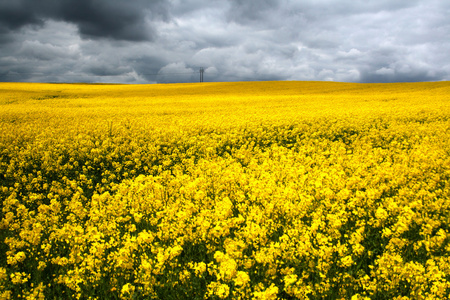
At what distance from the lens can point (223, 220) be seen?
4164 millimetres

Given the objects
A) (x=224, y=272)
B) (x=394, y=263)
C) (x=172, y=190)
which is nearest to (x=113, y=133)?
(x=172, y=190)

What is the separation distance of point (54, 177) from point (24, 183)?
2.58 ft

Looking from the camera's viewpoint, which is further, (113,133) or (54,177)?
(113,133)

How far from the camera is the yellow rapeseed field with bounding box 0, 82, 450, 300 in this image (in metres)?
3.20

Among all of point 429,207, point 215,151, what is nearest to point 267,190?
point 429,207

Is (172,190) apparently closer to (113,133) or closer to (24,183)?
(24,183)

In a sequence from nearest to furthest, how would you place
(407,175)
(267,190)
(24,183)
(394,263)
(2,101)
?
(394,263) → (267,190) → (407,175) → (24,183) → (2,101)

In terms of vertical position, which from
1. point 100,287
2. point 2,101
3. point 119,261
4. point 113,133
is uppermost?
point 2,101

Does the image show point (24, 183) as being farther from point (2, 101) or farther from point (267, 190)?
point (2, 101)

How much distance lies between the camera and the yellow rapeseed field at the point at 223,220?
3203mm

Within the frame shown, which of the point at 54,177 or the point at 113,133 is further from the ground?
the point at 113,133

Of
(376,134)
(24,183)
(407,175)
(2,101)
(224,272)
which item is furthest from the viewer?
(2,101)

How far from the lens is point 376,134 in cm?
1170

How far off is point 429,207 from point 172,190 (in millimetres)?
4888
